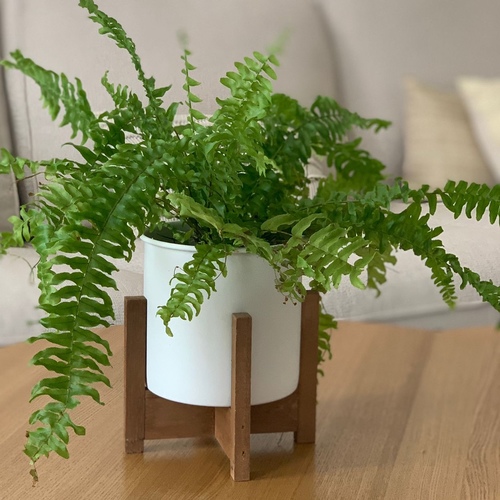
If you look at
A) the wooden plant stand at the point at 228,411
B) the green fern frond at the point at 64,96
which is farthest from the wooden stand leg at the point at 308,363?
the green fern frond at the point at 64,96

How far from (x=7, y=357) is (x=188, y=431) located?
34 cm

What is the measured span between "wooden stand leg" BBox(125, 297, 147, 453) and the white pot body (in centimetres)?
1

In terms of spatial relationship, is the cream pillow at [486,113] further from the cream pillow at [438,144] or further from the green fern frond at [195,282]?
the green fern frond at [195,282]

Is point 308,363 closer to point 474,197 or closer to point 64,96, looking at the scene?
point 474,197

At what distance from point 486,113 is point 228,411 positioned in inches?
65.4

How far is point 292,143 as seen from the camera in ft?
3.12

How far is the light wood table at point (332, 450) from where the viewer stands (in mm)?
815

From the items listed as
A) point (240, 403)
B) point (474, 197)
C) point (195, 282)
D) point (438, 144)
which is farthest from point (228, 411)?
point (438, 144)

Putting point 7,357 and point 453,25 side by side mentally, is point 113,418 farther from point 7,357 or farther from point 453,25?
point 453,25

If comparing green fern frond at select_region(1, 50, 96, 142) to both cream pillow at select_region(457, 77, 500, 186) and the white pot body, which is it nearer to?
the white pot body

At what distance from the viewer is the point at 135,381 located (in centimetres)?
89

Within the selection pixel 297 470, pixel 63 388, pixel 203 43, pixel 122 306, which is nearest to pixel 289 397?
A: pixel 297 470

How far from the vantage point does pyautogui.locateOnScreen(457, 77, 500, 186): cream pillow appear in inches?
90.0

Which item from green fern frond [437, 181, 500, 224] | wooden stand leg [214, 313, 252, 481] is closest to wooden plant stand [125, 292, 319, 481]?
wooden stand leg [214, 313, 252, 481]
